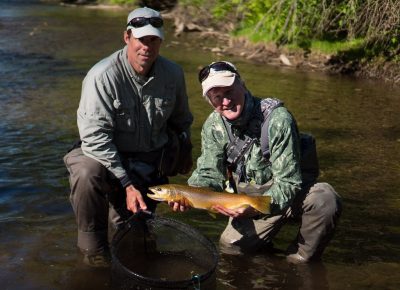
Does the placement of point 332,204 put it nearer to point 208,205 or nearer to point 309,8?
point 208,205

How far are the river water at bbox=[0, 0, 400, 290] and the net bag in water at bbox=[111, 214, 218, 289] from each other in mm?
273

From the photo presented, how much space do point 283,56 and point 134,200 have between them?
11.6 m

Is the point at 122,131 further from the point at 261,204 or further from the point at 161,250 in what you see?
the point at 261,204

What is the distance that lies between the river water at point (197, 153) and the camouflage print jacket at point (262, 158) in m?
0.79

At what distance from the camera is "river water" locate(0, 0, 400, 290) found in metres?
4.93

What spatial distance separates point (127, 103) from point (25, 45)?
45.3ft

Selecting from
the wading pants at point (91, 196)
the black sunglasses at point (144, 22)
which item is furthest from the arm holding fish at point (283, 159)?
the wading pants at point (91, 196)

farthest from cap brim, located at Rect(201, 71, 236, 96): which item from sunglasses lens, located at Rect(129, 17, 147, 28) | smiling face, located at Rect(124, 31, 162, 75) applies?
sunglasses lens, located at Rect(129, 17, 147, 28)

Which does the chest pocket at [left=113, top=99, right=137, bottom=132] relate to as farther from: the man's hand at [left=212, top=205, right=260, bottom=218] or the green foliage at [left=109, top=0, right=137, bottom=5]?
the green foliage at [left=109, top=0, right=137, bottom=5]

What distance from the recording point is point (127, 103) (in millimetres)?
4883

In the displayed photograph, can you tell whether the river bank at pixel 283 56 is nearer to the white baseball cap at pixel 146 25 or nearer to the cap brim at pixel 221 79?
the white baseball cap at pixel 146 25

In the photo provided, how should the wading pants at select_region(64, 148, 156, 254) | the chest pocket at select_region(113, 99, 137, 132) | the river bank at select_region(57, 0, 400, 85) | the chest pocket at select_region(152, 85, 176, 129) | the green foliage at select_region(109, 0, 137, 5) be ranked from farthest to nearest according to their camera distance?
the green foliage at select_region(109, 0, 137, 5)
the river bank at select_region(57, 0, 400, 85)
the chest pocket at select_region(152, 85, 176, 129)
the chest pocket at select_region(113, 99, 137, 132)
the wading pants at select_region(64, 148, 156, 254)

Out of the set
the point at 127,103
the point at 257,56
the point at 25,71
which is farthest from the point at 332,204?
the point at 257,56

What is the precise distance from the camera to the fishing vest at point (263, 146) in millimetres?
4445
